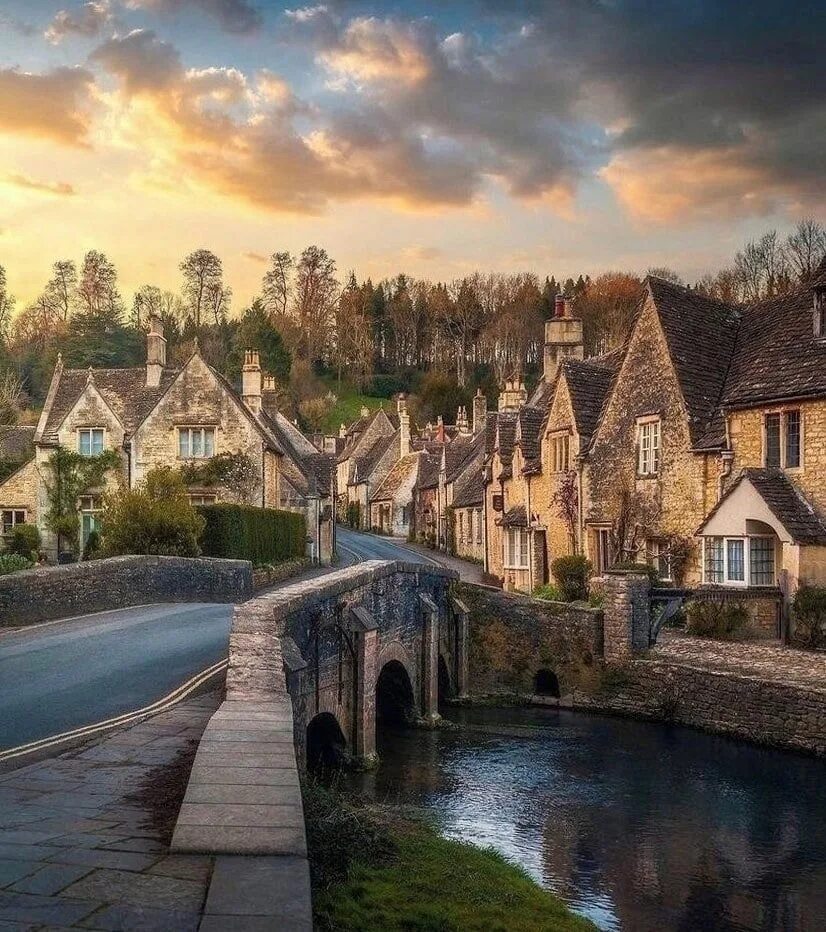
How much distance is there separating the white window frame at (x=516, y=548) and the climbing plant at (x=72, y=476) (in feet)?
56.2

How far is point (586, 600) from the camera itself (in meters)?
33.3

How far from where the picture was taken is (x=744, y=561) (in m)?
27.6

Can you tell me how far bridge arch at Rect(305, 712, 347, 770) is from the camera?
810 inches

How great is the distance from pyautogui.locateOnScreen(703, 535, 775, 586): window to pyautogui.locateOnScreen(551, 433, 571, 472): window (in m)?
8.12

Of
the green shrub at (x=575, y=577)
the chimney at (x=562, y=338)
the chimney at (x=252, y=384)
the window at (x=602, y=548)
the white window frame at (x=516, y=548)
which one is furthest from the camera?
the chimney at (x=252, y=384)

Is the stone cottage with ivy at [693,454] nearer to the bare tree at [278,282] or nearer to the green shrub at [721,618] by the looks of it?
the green shrub at [721,618]

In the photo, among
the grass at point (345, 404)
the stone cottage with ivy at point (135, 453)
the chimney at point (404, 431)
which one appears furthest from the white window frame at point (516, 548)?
the grass at point (345, 404)

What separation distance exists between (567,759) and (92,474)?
1130 inches

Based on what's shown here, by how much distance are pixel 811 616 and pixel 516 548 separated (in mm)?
15807

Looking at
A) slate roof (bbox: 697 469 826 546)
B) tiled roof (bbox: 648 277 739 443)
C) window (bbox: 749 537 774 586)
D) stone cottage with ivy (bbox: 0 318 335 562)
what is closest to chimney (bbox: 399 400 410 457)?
stone cottage with ivy (bbox: 0 318 335 562)

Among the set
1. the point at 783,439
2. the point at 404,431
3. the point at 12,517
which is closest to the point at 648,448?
the point at 783,439

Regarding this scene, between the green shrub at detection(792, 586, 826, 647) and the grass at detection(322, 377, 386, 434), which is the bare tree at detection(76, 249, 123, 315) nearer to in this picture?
the grass at detection(322, 377, 386, 434)

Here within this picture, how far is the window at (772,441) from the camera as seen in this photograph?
2800 centimetres

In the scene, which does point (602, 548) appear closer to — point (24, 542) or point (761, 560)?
point (761, 560)
